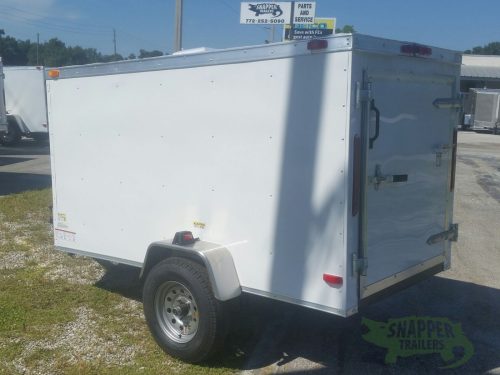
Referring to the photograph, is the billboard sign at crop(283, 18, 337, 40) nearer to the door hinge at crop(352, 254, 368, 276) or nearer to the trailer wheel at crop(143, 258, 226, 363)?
the trailer wheel at crop(143, 258, 226, 363)

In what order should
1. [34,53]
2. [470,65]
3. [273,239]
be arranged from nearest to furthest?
[273,239] < [470,65] < [34,53]

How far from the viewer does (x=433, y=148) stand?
4883 millimetres

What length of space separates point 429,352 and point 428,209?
1.22 metres

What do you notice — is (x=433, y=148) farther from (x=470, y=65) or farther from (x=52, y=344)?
(x=470, y=65)

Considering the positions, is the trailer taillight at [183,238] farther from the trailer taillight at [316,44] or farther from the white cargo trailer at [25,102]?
the white cargo trailer at [25,102]

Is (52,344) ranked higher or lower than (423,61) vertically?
lower

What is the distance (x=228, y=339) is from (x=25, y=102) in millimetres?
20331

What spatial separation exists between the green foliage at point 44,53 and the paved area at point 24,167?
35.5 m

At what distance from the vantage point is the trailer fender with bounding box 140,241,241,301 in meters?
4.32

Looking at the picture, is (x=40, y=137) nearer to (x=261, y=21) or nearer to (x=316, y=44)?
(x=261, y=21)

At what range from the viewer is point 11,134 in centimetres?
2311

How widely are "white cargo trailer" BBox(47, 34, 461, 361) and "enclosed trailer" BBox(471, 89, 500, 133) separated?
35493 mm

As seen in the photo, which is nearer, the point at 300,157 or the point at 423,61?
the point at 300,157

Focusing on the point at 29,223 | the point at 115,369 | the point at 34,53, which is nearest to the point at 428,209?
the point at 115,369
